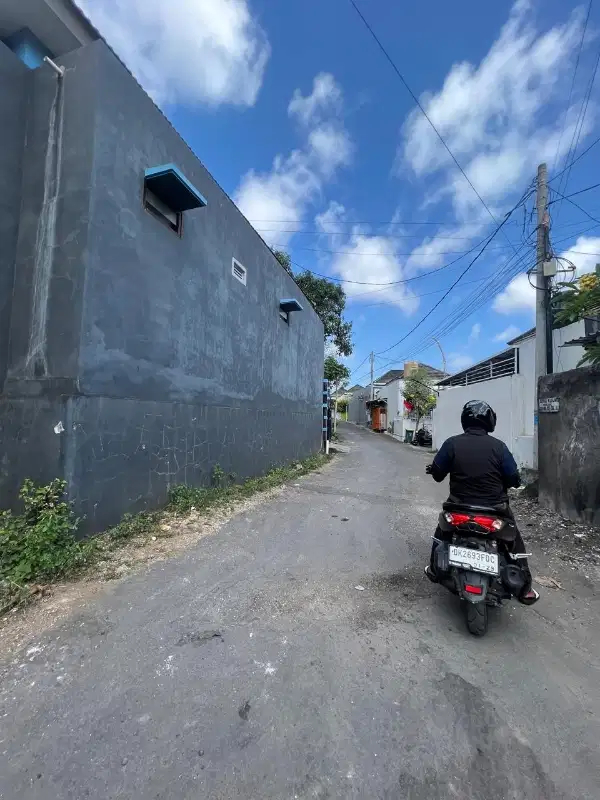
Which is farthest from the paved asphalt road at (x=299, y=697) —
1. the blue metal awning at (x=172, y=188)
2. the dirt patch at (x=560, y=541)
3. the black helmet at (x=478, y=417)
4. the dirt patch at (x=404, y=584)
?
the blue metal awning at (x=172, y=188)

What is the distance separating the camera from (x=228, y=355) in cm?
725

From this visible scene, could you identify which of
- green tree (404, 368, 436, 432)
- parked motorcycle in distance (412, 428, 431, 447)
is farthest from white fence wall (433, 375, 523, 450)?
green tree (404, 368, 436, 432)

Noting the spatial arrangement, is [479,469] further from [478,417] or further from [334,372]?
[334,372]

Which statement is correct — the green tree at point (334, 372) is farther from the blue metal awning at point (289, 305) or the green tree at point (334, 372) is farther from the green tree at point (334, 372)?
the blue metal awning at point (289, 305)

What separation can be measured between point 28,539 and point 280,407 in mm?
7306

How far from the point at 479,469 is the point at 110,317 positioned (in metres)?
4.18

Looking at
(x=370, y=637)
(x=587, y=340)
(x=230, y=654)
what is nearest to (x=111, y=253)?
(x=230, y=654)

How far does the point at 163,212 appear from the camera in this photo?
5.44 meters

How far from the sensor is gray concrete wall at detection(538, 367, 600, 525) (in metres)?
5.07

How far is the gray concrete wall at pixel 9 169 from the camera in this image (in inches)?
172

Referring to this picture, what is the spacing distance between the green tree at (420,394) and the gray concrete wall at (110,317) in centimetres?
1834

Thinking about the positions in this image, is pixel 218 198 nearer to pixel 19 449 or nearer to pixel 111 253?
pixel 111 253

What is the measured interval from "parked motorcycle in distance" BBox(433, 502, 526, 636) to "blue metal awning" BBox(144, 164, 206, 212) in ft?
16.6

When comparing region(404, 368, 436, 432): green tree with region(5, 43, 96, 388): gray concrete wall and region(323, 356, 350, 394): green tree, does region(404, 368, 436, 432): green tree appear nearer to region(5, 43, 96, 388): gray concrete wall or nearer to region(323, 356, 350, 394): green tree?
region(323, 356, 350, 394): green tree
